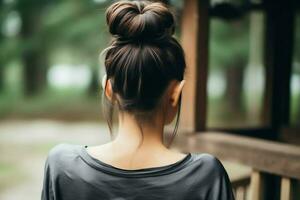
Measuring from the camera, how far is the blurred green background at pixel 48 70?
13.8 m

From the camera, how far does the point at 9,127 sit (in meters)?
15.6

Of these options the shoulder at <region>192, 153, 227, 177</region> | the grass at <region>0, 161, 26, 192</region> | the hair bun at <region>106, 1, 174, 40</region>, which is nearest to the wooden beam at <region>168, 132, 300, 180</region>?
the shoulder at <region>192, 153, 227, 177</region>

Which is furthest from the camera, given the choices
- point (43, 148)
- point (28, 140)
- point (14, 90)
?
point (14, 90)

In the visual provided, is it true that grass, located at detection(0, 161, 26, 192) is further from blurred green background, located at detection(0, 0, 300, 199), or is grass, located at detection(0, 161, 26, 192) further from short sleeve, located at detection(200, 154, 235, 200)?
short sleeve, located at detection(200, 154, 235, 200)

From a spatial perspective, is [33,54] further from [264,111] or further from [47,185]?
[47,185]

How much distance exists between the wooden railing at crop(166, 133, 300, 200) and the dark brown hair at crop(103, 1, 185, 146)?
133cm

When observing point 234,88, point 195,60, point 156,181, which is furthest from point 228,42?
point 156,181

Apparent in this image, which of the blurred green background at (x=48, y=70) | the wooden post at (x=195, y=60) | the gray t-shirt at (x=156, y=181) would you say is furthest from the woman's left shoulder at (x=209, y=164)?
the blurred green background at (x=48, y=70)

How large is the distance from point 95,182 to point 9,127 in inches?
589

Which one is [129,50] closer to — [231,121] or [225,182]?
[225,182]

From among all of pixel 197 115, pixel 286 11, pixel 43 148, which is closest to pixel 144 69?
pixel 197 115

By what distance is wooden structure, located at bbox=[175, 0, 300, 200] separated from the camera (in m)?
A: 2.58

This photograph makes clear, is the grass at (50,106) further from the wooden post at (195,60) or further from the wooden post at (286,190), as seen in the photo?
the wooden post at (286,190)

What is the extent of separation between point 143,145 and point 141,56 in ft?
0.79
